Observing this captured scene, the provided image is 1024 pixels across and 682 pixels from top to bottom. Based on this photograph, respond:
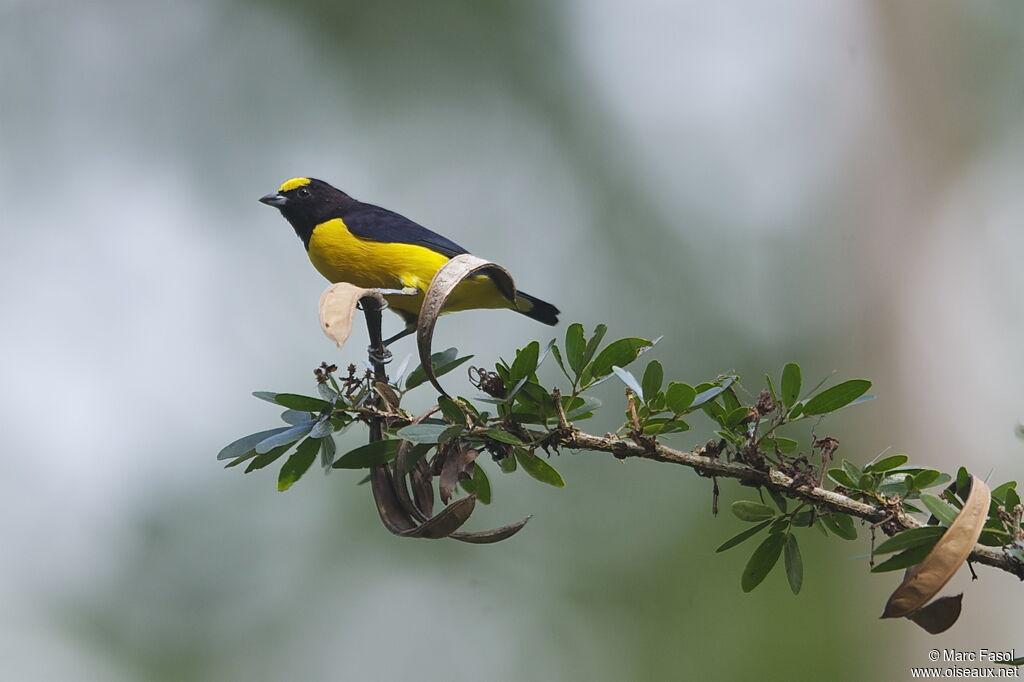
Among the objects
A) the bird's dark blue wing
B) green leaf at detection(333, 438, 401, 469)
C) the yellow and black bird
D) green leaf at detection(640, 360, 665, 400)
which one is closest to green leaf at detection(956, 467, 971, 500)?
green leaf at detection(640, 360, 665, 400)

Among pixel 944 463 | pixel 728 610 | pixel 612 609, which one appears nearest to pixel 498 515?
pixel 612 609

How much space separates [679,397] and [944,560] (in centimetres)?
37

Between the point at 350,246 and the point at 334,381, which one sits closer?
the point at 334,381

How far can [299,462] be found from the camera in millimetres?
1326

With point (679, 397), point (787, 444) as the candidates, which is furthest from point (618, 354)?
point (787, 444)

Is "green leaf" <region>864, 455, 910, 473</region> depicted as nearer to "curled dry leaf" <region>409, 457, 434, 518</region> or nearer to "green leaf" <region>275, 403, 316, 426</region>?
"curled dry leaf" <region>409, 457, 434, 518</region>

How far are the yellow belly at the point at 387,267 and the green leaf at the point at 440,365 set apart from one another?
979 millimetres

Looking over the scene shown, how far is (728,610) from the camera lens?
8414 mm

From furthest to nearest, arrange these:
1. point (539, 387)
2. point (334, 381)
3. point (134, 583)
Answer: point (134, 583) < point (334, 381) < point (539, 387)

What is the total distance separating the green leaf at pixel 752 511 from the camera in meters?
1.24

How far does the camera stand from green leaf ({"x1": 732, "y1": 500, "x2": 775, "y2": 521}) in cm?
124

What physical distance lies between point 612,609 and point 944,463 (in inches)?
153

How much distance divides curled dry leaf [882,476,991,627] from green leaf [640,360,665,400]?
1.33 ft

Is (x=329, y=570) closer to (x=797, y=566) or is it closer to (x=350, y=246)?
(x=350, y=246)
